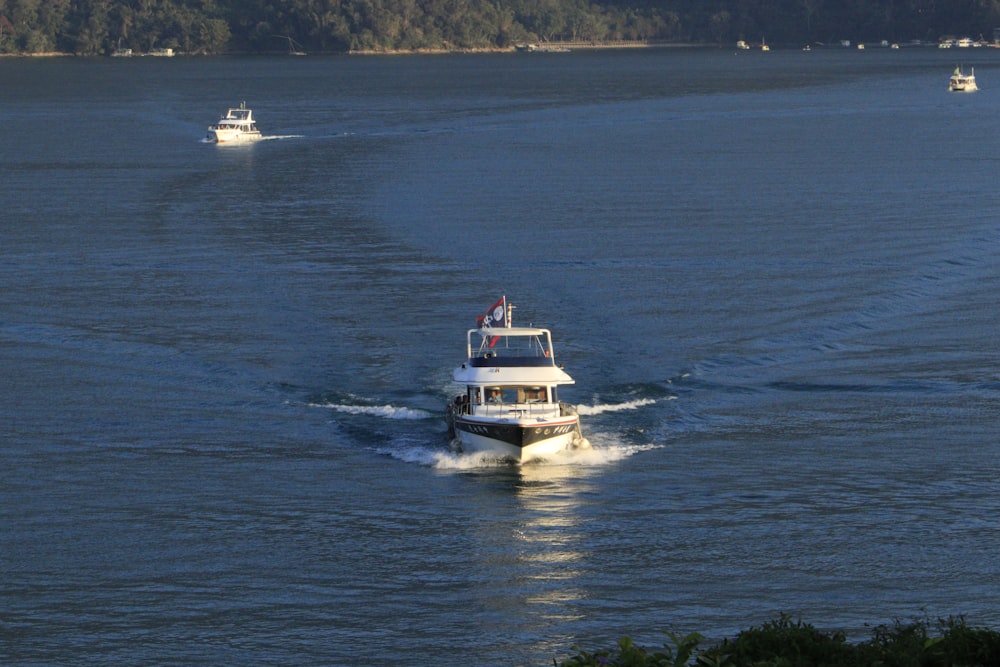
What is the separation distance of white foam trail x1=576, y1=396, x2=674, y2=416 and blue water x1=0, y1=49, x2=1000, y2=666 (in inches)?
4.5

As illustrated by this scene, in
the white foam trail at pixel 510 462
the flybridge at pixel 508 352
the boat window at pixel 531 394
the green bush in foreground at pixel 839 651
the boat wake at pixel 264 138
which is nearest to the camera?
the green bush in foreground at pixel 839 651

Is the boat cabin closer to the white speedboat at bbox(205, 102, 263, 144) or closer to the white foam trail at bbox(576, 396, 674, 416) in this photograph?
the white foam trail at bbox(576, 396, 674, 416)

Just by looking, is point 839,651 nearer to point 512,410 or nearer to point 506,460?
point 506,460

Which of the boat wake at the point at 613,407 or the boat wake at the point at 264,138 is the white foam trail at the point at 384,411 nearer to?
the boat wake at the point at 613,407

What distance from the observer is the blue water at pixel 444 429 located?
4125cm

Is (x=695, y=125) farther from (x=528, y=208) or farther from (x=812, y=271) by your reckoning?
(x=812, y=271)

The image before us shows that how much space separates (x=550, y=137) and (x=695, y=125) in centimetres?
2245

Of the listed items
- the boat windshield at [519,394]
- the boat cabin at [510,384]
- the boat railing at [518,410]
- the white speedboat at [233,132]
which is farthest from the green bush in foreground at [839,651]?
the white speedboat at [233,132]

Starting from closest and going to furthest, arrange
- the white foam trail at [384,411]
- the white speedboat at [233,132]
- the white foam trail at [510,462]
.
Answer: the white foam trail at [510,462]
the white foam trail at [384,411]
the white speedboat at [233,132]

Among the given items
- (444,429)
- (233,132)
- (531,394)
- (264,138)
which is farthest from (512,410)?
(264,138)

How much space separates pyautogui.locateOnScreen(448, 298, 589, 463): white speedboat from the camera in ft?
171

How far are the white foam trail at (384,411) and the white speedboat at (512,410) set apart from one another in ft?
5.34

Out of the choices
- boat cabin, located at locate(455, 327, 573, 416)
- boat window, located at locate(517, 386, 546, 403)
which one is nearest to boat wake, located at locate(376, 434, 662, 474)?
boat cabin, located at locate(455, 327, 573, 416)

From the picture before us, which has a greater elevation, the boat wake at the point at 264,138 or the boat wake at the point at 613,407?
the boat wake at the point at 264,138
